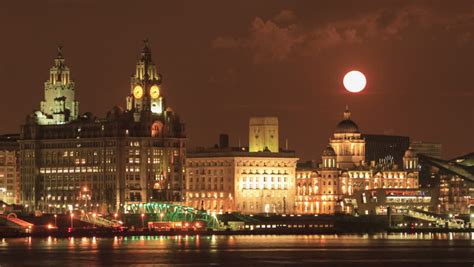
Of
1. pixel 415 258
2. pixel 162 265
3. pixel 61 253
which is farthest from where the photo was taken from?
pixel 61 253

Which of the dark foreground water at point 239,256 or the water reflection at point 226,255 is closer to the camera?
the dark foreground water at point 239,256

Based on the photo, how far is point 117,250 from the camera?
634 ft

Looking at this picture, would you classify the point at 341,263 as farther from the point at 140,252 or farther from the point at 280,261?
the point at 140,252

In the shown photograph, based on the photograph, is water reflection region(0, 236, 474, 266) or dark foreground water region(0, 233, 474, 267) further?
water reflection region(0, 236, 474, 266)

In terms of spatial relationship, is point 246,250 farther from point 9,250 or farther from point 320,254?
point 9,250

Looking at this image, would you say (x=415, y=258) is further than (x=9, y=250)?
No

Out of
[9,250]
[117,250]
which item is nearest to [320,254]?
[117,250]

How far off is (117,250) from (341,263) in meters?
38.3

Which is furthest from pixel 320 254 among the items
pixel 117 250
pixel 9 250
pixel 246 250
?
pixel 9 250

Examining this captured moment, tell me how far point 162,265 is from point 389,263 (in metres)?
23.9

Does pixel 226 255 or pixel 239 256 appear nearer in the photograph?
pixel 239 256

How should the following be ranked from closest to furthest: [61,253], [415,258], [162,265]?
[162,265] → [415,258] → [61,253]

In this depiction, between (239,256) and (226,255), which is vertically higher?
(226,255)

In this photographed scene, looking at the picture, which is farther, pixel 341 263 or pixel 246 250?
pixel 246 250
